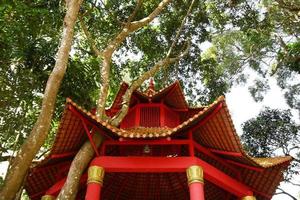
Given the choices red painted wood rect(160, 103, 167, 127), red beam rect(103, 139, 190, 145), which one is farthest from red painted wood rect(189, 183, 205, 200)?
red painted wood rect(160, 103, 167, 127)

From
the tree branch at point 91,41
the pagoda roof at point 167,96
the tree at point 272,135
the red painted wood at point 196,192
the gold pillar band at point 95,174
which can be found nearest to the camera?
the red painted wood at point 196,192

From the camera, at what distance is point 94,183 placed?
9344 millimetres

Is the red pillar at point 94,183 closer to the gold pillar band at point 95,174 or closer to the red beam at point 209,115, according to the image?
the gold pillar band at point 95,174

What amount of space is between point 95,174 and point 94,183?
232mm

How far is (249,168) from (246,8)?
11.5m

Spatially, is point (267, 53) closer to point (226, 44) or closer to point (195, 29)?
point (226, 44)

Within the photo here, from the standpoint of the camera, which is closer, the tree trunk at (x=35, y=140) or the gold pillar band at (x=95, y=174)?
the tree trunk at (x=35, y=140)

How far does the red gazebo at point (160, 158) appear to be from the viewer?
945cm

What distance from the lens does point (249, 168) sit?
1038 cm

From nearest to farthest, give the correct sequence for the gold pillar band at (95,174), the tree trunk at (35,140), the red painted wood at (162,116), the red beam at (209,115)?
the tree trunk at (35,140)
the red beam at (209,115)
the gold pillar band at (95,174)
the red painted wood at (162,116)

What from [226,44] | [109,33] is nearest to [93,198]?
[109,33]

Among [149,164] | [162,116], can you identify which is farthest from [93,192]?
[162,116]

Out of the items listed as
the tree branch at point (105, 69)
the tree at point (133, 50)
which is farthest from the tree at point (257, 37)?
the tree branch at point (105, 69)

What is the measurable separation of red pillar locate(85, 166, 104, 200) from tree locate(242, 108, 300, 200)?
11649 millimetres
